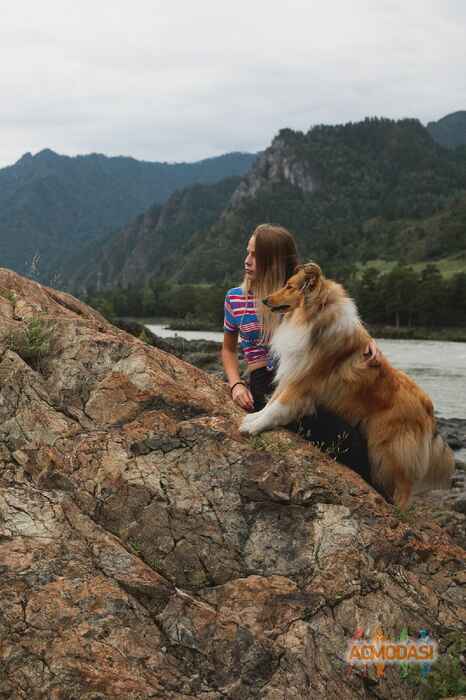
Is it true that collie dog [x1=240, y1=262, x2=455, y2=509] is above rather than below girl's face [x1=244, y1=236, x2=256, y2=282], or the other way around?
below

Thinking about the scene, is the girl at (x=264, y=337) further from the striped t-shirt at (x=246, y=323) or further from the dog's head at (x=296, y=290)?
the dog's head at (x=296, y=290)

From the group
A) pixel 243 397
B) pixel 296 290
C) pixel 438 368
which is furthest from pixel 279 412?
pixel 438 368

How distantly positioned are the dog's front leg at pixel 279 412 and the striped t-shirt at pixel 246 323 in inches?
33.7

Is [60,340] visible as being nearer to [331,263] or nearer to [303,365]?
[303,365]

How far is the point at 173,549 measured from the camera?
5.16m

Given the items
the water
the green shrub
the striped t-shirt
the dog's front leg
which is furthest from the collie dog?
the water

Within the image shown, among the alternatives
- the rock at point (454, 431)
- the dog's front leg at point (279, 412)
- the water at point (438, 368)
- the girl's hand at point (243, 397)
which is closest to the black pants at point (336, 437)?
the dog's front leg at point (279, 412)

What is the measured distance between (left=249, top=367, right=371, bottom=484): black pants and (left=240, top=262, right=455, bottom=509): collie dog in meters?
0.06

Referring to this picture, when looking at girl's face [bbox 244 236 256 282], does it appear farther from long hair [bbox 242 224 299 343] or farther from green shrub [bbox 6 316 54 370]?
green shrub [bbox 6 316 54 370]

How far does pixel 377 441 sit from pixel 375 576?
1.38 meters

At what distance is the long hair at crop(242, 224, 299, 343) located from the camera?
6.39 meters

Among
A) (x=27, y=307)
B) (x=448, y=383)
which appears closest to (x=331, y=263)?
(x=448, y=383)

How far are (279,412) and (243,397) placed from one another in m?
0.94

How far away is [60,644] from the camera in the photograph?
14.0 feet
